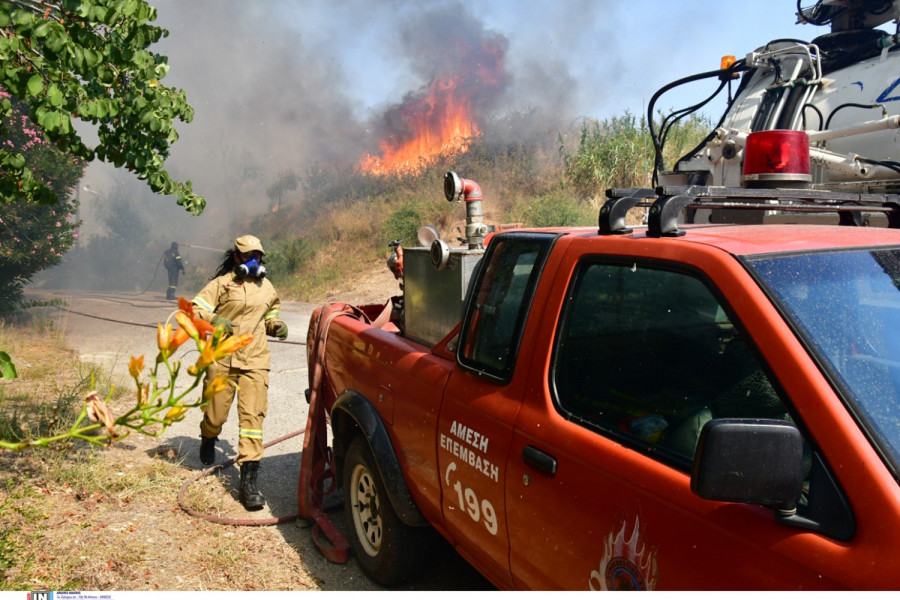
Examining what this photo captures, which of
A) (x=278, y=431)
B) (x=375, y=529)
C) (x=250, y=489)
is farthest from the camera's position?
(x=278, y=431)

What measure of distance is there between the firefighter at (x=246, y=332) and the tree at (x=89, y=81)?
0.81m

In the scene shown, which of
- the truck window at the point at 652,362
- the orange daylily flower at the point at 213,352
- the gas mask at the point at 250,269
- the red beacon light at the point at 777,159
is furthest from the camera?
the gas mask at the point at 250,269

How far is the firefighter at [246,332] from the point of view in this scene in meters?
4.79

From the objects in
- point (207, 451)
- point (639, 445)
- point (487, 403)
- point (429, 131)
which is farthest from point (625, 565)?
point (429, 131)

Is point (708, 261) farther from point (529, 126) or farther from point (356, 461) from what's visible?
point (529, 126)

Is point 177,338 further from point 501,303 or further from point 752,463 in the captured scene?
point 501,303

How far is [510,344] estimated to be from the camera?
2.63 metres

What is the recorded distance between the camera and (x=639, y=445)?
6.63 ft

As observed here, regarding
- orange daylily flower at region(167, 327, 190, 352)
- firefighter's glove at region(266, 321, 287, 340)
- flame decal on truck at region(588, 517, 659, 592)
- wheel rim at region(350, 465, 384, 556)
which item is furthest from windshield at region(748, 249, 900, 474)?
firefighter's glove at region(266, 321, 287, 340)

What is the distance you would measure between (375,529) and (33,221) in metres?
Result: 10.9

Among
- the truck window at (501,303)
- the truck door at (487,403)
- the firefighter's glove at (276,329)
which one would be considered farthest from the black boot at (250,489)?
the truck window at (501,303)

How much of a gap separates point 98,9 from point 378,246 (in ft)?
52.0

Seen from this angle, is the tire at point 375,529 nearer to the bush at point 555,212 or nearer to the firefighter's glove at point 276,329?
the firefighter's glove at point 276,329

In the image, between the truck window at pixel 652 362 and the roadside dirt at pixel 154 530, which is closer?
the truck window at pixel 652 362
